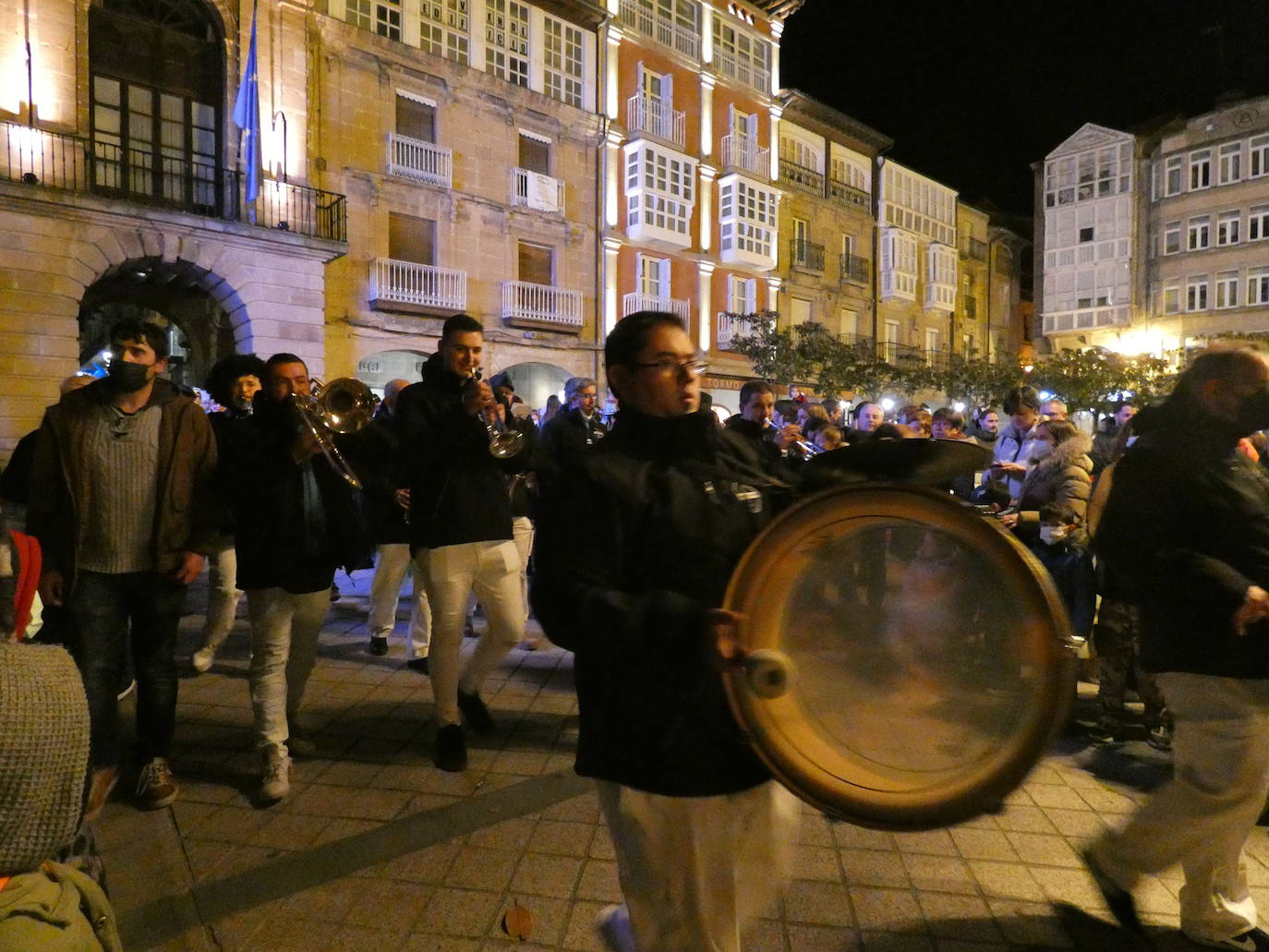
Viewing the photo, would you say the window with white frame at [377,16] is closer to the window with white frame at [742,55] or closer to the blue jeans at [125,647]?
the window with white frame at [742,55]

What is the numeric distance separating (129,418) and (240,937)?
7.25 feet

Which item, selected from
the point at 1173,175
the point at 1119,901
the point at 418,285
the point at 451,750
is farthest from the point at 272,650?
the point at 1173,175

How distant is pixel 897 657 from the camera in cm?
174

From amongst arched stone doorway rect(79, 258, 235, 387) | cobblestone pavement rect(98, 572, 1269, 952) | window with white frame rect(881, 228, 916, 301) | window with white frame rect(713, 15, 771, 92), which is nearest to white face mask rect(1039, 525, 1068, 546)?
cobblestone pavement rect(98, 572, 1269, 952)

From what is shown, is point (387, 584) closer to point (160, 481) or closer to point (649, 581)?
point (160, 481)

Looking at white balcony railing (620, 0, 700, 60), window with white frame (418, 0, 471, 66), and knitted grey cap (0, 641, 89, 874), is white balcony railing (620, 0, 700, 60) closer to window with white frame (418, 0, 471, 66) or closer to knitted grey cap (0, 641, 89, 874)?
window with white frame (418, 0, 471, 66)

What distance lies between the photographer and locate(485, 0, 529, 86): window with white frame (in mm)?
21719

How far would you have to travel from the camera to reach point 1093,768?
171 inches

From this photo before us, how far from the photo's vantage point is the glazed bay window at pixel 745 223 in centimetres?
2758

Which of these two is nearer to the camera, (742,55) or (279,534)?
(279,534)

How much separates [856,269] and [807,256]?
3.43m

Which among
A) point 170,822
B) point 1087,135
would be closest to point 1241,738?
point 170,822

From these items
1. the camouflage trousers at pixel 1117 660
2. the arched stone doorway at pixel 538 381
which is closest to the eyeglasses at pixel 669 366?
the camouflage trousers at pixel 1117 660

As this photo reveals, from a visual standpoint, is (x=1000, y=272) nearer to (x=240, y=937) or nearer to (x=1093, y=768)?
(x=1093, y=768)
